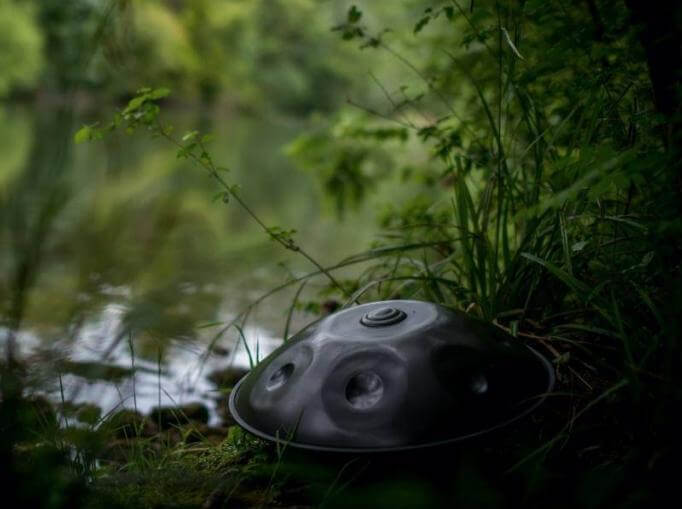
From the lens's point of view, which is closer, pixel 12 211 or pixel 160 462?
pixel 12 211

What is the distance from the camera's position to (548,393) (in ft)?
4.94

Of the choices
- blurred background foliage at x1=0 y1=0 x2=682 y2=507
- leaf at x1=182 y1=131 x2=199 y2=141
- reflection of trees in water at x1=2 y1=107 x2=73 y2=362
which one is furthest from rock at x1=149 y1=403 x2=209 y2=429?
reflection of trees in water at x1=2 y1=107 x2=73 y2=362

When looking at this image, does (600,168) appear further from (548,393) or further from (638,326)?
(638,326)

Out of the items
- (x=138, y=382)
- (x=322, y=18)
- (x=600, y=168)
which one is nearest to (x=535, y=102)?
(x=600, y=168)

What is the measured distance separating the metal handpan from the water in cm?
28

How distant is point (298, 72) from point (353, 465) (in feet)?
167

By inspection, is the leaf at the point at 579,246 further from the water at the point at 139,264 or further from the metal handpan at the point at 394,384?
the water at the point at 139,264

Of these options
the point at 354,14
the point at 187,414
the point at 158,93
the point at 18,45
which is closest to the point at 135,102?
the point at 158,93

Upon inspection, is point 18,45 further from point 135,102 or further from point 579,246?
point 579,246

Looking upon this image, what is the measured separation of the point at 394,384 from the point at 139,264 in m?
0.83

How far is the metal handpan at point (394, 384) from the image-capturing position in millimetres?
1388

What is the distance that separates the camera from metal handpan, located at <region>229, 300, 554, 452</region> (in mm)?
1388

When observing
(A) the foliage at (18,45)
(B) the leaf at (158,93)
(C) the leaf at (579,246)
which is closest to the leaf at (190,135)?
(B) the leaf at (158,93)

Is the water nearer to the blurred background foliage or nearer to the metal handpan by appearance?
the blurred background foliage
